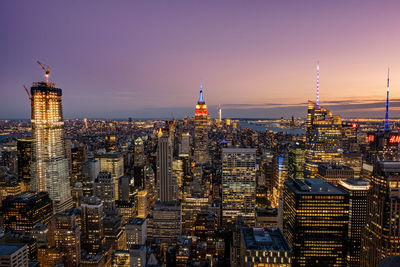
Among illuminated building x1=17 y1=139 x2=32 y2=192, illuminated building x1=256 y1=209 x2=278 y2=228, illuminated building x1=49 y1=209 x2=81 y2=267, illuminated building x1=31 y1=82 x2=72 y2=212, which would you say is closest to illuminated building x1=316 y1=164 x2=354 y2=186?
illuminated building x1=256 y1=209 x2=278 y2=228

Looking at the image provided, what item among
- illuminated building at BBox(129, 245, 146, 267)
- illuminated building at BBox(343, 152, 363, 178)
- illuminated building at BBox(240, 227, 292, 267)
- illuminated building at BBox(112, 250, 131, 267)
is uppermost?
illuminated building at BBox(240, 227, 292, 267)

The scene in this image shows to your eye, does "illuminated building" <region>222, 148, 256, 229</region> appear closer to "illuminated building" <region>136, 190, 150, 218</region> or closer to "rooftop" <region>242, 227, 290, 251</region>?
"illuminated building" <region>136, 190, 150, 218</region>

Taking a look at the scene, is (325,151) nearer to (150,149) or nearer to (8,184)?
(150,149)

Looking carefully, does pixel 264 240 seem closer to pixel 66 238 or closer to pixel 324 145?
pixel 66 238

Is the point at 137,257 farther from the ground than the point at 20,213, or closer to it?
closer to it

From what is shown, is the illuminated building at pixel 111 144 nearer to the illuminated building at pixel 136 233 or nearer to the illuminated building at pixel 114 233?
the illuminated building at pixel 114 233

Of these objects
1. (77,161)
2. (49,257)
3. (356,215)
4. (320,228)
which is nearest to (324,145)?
(356,215)

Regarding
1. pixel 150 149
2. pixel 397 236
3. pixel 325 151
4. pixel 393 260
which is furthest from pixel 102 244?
pixel 150 149
